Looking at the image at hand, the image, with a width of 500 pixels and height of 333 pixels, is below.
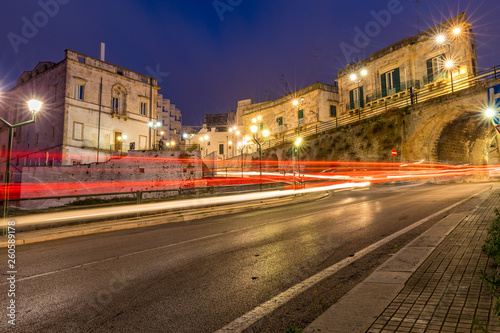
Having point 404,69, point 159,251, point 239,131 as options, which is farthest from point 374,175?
point 239,131

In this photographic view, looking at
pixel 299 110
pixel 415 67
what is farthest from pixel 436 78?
pixel 299 110

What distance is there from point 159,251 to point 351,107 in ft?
122

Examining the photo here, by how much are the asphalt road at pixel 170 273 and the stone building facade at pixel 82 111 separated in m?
29.7

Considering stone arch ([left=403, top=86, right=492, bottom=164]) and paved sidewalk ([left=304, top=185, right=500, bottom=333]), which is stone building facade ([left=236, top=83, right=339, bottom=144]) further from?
paved sidewalk ([left=304, top=185, right=500, bottom=333])

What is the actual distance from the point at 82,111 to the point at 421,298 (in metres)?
40.1

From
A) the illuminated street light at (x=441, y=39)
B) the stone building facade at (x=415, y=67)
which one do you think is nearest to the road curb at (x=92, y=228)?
the stone building facade at (x=415, y=67)

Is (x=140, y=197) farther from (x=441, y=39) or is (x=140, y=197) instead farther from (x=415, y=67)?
(x=415, y=67)

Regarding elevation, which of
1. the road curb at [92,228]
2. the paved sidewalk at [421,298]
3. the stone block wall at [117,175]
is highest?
A: the stone block wall at [117,175]

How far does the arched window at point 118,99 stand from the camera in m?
38.4

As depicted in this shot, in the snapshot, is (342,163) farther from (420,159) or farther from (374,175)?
(420,159)

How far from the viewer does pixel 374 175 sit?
29.0 meters

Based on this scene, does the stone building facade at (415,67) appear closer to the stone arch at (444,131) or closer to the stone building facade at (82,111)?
the stone arch at (444,131)

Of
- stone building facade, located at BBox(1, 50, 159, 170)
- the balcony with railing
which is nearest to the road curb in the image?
the balcony with railing

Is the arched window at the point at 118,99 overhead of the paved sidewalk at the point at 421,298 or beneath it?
overhead
